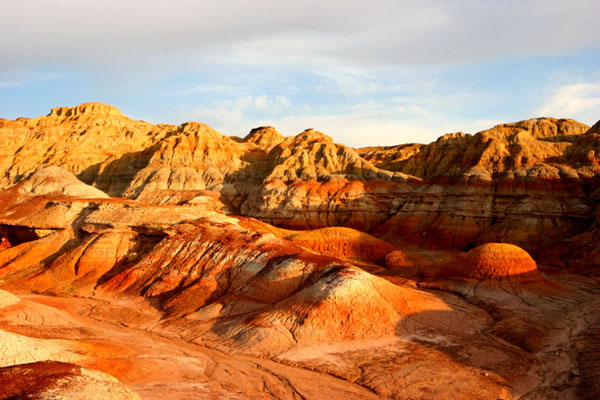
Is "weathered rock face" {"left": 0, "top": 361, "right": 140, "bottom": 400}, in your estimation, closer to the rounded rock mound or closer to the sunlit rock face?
the sunlit rock face

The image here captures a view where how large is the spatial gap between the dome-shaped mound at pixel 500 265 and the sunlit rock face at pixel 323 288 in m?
0.11

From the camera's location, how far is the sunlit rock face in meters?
16.4

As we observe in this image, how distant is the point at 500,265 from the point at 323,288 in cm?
1399

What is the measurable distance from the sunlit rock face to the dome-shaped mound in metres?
0.11

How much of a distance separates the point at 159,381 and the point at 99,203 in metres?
24.5

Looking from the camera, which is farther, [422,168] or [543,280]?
[422,168]

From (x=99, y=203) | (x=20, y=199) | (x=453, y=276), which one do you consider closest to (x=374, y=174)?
(x=453, y=276)

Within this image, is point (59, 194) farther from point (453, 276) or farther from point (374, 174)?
point (374, 174)

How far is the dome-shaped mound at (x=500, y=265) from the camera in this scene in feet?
94.3

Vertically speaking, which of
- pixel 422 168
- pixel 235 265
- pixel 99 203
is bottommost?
pixel 235 265

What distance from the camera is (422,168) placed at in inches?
3061

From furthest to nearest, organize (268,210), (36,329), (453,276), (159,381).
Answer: (268,210) < (453,276) < (36,329) < (159,381)

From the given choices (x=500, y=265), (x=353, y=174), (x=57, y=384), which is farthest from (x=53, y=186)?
(x=353, y=174)

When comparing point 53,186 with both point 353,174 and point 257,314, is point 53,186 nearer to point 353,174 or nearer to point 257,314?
point 257,314
